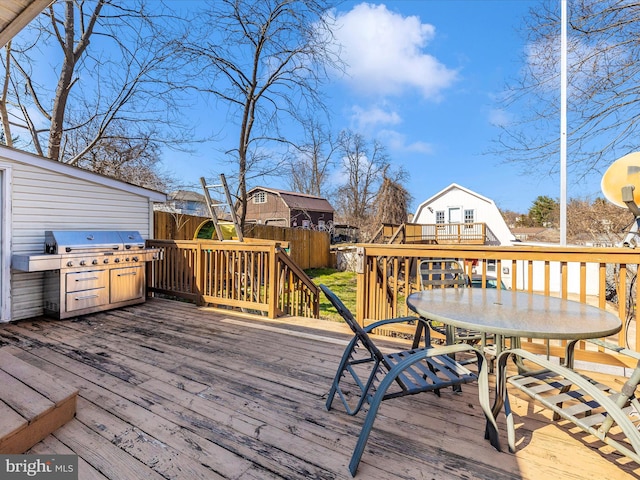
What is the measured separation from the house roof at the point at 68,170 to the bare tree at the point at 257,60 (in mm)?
1971

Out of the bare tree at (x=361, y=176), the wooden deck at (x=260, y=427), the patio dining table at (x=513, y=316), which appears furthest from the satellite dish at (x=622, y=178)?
the bare tree at (x=361, y=176)

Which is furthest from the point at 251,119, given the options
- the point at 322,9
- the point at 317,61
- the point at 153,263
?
the point at 153,263

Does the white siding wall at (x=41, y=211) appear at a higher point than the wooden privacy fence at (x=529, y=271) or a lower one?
higher

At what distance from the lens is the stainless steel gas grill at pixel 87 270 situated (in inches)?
168

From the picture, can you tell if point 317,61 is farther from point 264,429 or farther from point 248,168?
point 264,429

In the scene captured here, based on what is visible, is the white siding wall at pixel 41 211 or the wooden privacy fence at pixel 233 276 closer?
the white siding wall at pixel 41 211

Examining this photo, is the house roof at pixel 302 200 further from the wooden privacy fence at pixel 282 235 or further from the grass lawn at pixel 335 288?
the grass lawn at pixel 335 288

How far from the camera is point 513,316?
186 cm

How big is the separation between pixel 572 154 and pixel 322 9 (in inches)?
237

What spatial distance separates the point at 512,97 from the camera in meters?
6.73

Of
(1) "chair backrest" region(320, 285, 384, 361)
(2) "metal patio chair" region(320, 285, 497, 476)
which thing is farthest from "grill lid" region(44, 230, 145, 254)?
(1) "chair backrest" region(320, 285, 384, 361)

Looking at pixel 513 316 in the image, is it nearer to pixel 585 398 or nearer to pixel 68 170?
pixel 585 398

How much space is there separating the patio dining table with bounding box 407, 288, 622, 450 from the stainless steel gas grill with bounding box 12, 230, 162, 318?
4636mm

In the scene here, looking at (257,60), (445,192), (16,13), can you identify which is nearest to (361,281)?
(16,13)
